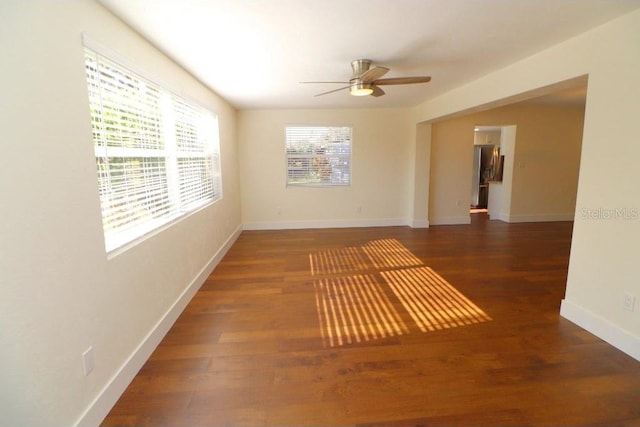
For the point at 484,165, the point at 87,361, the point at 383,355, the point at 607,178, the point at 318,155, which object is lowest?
the point at 383,355

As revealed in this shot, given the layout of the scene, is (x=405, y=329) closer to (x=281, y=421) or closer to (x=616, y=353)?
(x=281, y=421)

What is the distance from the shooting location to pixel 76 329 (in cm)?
146

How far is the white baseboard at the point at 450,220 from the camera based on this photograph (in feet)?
20.5

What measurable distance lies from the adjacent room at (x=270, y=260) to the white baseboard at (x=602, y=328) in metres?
0.01

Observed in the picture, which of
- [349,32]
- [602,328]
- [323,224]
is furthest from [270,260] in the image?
[602,328]

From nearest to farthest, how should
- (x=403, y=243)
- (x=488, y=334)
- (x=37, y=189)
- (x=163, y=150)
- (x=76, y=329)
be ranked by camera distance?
(x=37, y=189)
(x=76, y=329)
(x=488, y=334)
(x=163, y=150)
(x=403, y=243)

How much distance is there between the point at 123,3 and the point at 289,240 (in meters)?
3.90

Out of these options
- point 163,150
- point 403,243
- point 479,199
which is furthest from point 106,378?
point 479,199

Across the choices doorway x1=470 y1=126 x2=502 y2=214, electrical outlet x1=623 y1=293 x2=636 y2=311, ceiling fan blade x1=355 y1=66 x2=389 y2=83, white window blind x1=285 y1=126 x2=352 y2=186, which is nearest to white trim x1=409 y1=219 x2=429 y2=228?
white window blind x1=285 y1=126 x2=352 y2=186

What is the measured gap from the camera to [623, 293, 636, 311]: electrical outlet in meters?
2.05

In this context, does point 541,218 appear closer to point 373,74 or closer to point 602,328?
point 602,328

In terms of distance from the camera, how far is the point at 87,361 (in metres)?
1.53

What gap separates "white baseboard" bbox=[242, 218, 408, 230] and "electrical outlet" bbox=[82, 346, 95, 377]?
4462 millimetres

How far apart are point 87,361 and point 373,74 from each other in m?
2.90
